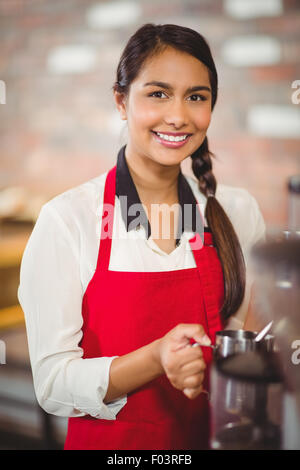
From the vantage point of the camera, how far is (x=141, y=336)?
950mm

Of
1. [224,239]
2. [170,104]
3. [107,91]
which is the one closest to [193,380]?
[224,239]

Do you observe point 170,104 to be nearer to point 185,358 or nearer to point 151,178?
point 151,178

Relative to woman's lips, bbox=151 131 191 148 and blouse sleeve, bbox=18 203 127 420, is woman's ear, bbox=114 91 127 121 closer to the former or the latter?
woman's lips, bbox=151 131 191 148

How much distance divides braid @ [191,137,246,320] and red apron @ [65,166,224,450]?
63 mm

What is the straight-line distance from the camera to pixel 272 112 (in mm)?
1455

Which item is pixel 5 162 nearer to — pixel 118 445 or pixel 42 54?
pixel 42 54

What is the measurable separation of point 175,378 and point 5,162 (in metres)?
0.93

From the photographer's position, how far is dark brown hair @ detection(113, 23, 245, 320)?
909mm

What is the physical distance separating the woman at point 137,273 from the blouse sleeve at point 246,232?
1 cm

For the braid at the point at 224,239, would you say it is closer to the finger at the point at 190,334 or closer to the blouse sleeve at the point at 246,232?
the blouse sleeve at the point at 246,232

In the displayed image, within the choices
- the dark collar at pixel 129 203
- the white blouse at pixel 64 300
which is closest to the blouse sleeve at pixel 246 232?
the dark collar at pixel 129 203

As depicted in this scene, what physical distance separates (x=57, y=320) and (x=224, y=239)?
0.38 meters

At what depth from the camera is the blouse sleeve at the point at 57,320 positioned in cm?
88

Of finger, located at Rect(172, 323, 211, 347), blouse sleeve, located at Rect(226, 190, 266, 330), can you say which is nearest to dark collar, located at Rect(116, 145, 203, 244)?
blouse sleeve, located at Rect(226, 190, 266, 330)
